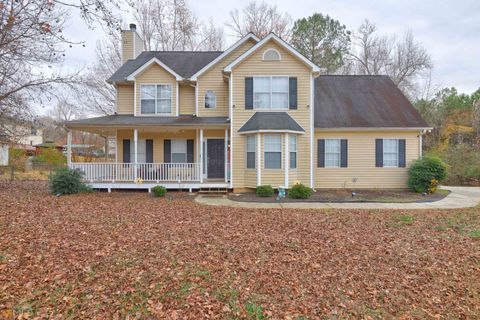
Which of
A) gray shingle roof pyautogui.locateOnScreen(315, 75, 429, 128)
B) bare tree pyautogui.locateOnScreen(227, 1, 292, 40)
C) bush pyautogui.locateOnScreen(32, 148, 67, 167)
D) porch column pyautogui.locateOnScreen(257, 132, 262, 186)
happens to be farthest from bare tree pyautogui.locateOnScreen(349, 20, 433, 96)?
bush pyautogui.locateOnScreen(32, 148, 67, 167)

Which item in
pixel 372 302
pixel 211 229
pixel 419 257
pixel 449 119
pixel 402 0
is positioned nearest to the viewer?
pixel 372 302

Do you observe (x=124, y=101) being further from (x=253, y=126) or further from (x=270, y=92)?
(x=270, y=92)

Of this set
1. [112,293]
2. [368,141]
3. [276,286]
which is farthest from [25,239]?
[368,141]

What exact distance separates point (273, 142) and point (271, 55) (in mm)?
4269

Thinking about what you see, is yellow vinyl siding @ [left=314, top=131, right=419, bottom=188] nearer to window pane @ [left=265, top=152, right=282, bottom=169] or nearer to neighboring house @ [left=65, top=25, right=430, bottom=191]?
neighboring house @ [left=65, top=25, right=430, bottom=191]

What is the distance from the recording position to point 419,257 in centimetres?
588

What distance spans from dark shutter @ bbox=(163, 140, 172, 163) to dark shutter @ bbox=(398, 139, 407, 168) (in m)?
12.1

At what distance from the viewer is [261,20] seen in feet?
98.4

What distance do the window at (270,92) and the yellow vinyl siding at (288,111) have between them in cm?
32

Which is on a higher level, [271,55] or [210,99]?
[271,55]

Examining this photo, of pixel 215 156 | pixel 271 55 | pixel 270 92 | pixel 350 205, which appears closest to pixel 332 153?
pixel 350 205

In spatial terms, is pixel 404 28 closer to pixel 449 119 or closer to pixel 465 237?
pixel 449 119

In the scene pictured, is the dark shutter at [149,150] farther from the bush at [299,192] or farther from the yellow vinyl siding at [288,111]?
the bush at [299,192]

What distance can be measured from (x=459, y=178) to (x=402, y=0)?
12843 mm
